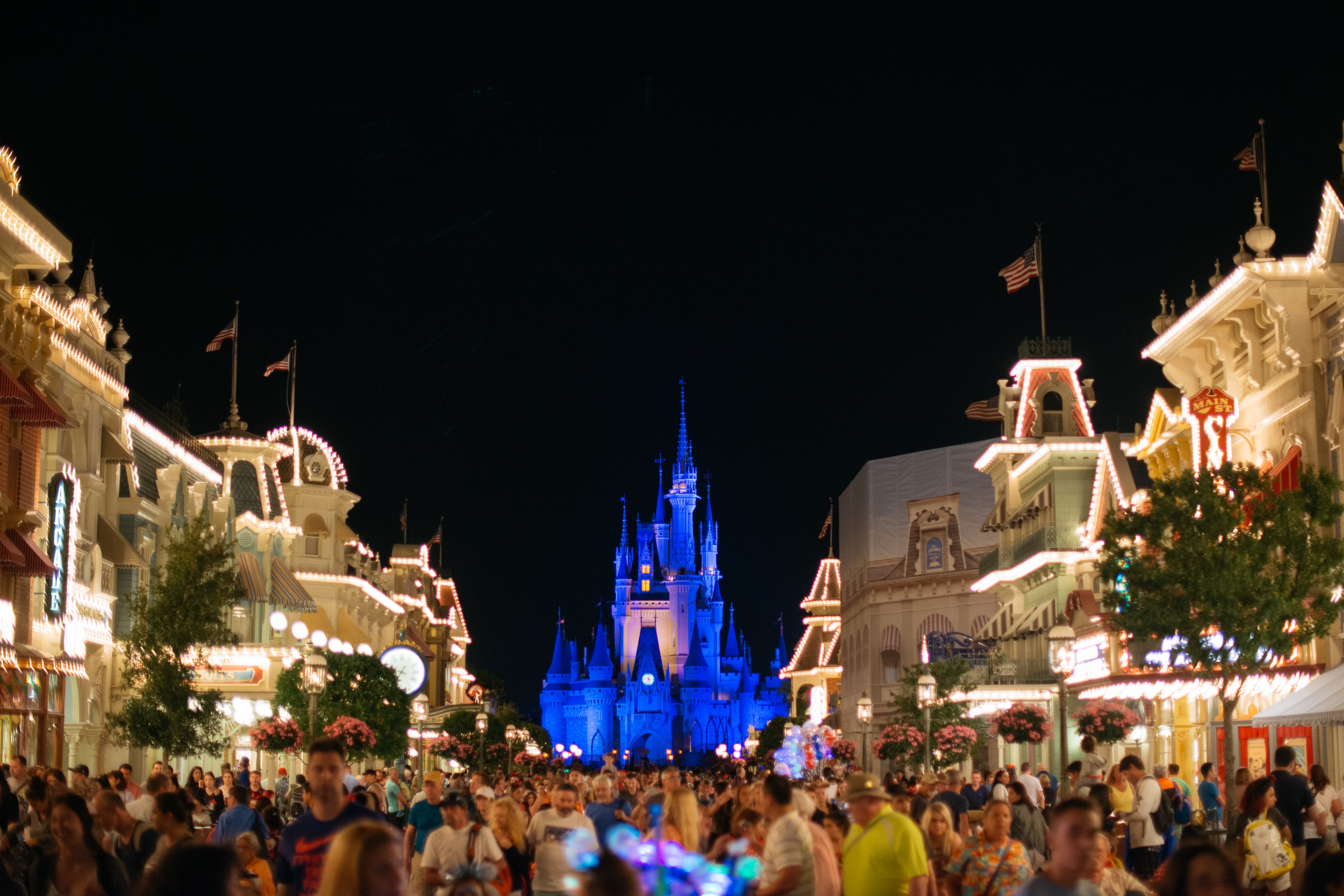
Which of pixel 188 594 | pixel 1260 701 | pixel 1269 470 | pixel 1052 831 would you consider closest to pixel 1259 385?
pixel 1269 470

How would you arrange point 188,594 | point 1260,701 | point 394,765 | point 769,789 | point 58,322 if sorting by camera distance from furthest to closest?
point 394,765
point 188,594
point 58,322
point 1260,701
point 769,789

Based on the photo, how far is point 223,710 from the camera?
→ 45781 mm

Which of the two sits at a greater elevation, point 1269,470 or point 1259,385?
point 1259,385

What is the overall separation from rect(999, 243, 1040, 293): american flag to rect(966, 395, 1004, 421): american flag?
1161 centimetres

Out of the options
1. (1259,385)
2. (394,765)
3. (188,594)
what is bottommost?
(394,765)

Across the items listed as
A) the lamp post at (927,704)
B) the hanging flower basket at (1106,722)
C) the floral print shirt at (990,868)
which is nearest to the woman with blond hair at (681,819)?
the floral print shirt at (990,868)

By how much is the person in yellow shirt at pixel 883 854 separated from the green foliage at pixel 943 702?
33.7m

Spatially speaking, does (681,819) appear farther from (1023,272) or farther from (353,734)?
(1023,272)

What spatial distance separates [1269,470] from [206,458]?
31617 mm

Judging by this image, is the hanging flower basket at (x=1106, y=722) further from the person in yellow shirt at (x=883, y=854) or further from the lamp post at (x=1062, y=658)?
the person in yellow shirt at (x=883, y=854)

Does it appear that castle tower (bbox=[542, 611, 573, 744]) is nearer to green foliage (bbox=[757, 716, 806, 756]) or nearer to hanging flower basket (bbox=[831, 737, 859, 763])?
green foliage (bbox=[757, 716, 806, 756])

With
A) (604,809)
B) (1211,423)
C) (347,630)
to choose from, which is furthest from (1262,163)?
(347,630)

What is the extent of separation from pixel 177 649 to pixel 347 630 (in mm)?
28613

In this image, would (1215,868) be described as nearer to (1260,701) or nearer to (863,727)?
(1260,701)
